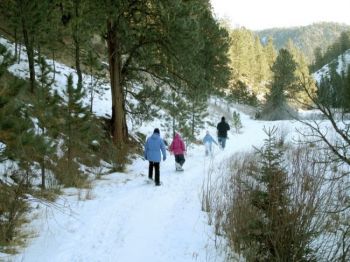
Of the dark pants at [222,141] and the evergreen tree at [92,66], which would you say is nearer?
the evergreen tree at [92,66]

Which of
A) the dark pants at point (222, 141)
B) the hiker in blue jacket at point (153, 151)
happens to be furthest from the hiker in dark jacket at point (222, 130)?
the hiker in blue jacket at point (153, 151)

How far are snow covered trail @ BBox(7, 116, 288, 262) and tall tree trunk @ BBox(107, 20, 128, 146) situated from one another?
17.4 feet

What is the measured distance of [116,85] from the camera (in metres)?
15.1

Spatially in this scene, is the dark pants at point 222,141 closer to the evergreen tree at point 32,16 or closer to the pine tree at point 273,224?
the evergreen tree at point 32,16

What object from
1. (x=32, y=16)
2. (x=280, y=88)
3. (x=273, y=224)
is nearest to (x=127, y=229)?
(x=273, y=224)

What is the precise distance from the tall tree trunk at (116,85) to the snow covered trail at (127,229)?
17.4 feet

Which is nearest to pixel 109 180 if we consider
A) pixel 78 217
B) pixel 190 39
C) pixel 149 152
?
pixel 149 152

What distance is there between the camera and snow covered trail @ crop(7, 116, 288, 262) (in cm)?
588

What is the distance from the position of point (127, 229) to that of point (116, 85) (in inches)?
351

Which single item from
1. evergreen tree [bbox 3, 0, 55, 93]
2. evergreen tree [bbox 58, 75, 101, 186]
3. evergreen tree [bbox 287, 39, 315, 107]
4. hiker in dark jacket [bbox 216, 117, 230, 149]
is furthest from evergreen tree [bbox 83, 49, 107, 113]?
evergreen tree [bbox 287, 39, 315, 107]

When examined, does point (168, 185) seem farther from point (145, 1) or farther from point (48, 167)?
point (145, 1)

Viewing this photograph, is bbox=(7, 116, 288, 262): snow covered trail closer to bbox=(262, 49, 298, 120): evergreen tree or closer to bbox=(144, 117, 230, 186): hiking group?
bbox=(144, 117, 230, 186): hiking group

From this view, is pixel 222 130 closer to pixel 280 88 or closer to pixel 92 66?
pixel 92 66

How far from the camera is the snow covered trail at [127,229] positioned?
5.88 metres
